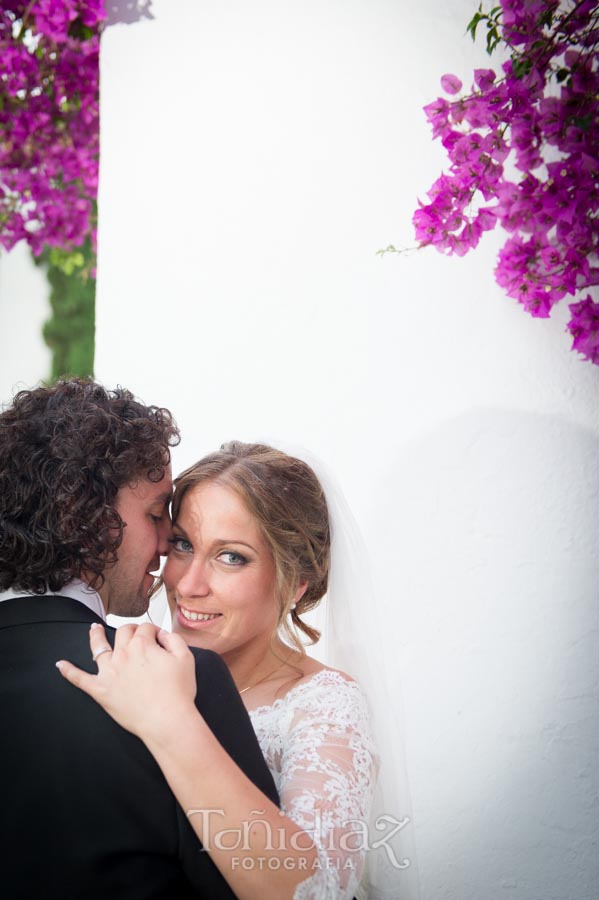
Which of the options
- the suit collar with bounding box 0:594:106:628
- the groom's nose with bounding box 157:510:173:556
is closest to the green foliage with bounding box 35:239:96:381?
the groom's nose with bounding box 157:510:173:556

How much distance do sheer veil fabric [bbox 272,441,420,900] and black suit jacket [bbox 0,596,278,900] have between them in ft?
2.81

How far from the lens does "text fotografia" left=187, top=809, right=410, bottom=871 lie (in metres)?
1.52

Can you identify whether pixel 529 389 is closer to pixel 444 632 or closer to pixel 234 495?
pixel 444 632

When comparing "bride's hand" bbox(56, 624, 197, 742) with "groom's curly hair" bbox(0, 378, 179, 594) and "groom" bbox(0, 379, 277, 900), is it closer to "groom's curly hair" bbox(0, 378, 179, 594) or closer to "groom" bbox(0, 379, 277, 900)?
"groom" bbox(0, 379, 277, 900)

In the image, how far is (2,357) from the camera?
7.04 m

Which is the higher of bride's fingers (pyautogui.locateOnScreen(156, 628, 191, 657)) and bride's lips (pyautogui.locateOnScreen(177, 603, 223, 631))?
bride's fingers (pyautogui.locateOnScreen(156, 628, 191, 657))

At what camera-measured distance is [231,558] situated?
247 cm

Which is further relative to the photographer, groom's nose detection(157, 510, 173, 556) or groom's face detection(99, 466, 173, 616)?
groom's nose detection(157, 510, 173, 556)


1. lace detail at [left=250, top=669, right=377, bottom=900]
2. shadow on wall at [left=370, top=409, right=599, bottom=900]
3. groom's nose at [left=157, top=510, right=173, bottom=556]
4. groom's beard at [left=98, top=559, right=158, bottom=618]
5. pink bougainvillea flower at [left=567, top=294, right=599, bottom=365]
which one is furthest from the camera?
Answer: shadow on wall at [left=370, top=409, right=599, bottom=900]

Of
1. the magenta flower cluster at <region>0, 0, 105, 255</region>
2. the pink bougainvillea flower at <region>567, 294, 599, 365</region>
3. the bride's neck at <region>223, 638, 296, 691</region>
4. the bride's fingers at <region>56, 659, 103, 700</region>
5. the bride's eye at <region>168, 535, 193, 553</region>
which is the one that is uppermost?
the magenta flower cluster at <region>0, 0, 105, 255</region>

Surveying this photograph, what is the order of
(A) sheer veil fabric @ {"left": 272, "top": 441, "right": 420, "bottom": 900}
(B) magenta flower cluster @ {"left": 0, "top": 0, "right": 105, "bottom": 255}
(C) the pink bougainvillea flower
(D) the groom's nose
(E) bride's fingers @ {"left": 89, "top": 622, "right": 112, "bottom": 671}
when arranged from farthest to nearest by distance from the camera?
(B) magenta flower cluster @ {"left": 0, "top": 0, "right": 105, "bottom": 255}
(C) the pink bougainvillea flower
(A) sheer veil fabric @ {"left": 272, "top": 441, "right": 420, "bottom": 900}
(D) the groom's nose
(E) bride's fingers @ {"left": 89, "top": 622, "right": 112, "bottom": 671}

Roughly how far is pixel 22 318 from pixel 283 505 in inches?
206

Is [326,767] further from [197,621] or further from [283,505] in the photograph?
[283,505]

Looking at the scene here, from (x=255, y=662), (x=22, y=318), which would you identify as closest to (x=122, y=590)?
(x=255, y=662)
